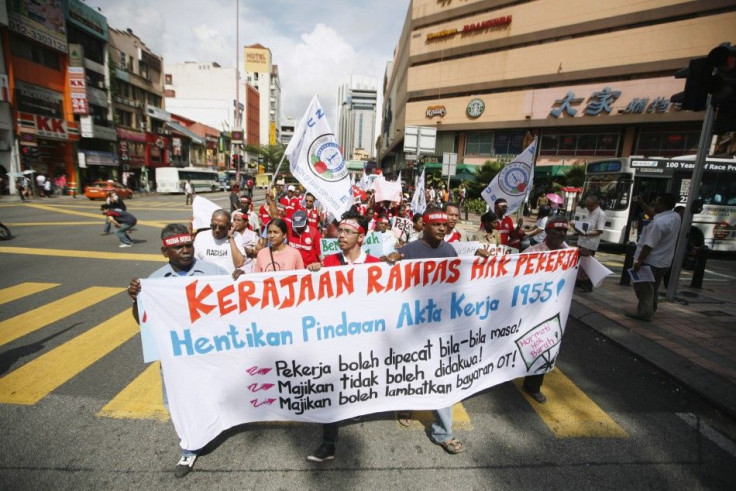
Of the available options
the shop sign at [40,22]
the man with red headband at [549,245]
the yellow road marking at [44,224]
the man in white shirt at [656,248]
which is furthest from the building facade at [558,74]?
the yellow road marking at [44,224]

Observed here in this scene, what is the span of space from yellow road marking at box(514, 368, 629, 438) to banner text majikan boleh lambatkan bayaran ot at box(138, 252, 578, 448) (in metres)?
0.69

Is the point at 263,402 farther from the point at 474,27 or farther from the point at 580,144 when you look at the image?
the point at 474,27

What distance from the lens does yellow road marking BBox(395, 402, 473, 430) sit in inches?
128

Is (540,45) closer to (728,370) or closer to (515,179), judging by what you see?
(515,179)

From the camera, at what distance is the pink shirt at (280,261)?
148 inches

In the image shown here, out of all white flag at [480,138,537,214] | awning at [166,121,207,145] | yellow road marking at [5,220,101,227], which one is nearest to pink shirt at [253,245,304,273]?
white flag at [480,138,537,214]

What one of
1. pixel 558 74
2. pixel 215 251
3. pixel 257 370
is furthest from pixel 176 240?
pixel 558 74

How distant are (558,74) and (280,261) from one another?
121 ft

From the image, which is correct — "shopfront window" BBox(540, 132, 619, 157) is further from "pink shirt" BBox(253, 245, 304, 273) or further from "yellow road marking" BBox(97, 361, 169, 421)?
"yellow road marking" BBox(97, 361, 169, 421)

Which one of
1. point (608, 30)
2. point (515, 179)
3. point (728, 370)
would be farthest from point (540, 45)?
point (728, 370)

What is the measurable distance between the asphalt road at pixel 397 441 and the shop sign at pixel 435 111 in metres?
37.5

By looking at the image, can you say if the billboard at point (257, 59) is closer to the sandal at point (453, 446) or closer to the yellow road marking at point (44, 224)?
the yellow road marking at point (44, 224)

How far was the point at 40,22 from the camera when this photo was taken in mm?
25547

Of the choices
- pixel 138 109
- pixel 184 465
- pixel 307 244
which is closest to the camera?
pixel 184 465
